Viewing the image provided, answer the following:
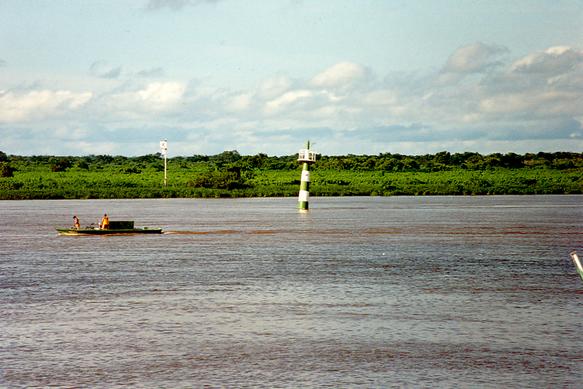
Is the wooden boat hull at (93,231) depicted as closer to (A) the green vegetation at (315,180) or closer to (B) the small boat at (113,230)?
(B) the small boat at (113,230)

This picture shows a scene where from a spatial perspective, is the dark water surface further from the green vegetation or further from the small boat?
the green vegetation

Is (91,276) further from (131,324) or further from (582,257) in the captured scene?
(582,257)

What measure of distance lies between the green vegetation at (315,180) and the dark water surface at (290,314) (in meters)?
74.6

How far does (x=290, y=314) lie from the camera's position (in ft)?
77.0

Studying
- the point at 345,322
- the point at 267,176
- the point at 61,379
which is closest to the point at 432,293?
the point at 345,322

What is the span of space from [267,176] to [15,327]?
128 metres

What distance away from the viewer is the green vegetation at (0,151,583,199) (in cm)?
12088

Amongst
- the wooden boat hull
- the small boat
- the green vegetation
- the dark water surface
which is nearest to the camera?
the dark water surface

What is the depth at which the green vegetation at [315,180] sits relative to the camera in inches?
4759

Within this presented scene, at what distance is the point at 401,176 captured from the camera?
15462 centimetres

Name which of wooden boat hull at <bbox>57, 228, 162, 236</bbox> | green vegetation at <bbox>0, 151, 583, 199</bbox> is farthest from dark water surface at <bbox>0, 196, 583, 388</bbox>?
green vegetation at <bbox>0, 151, 583, 199</bbox>

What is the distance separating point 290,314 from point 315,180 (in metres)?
119

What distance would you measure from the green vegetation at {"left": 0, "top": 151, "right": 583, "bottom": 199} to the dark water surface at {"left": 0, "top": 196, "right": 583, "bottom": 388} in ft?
245

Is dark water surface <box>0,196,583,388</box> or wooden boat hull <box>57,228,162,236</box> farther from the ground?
wooden boat hull <box>57,228,162,236</box>
